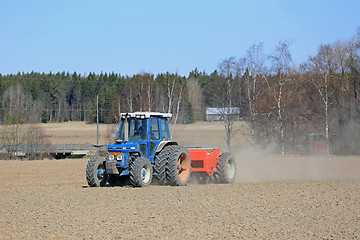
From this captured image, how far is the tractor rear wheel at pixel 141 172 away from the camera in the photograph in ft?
51.2

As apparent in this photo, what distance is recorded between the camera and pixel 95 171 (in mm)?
16328

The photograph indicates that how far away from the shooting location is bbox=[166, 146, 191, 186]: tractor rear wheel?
16.2 metres

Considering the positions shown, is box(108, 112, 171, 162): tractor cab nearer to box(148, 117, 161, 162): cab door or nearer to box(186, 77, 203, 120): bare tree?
box(148, 117, 161, 162): cab door

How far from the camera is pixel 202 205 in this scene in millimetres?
12953

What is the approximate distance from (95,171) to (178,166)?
103 inches

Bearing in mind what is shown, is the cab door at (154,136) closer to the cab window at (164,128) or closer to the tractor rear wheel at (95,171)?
the cab window at (164,128)

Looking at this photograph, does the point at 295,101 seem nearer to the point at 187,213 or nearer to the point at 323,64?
the point at 323,64

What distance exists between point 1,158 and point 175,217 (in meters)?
31.4

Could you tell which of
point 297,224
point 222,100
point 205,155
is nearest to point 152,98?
point 222,100

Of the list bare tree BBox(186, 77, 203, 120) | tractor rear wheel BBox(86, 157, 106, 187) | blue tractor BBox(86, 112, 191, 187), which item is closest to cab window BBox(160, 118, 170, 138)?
blue tractor BBox(86, 112, 191, 187)

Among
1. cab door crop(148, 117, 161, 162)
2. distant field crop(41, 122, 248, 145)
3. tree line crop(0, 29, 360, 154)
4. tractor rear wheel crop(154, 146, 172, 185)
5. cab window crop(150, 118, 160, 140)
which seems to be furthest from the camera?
distant field crop(41, 122, 248, 145)

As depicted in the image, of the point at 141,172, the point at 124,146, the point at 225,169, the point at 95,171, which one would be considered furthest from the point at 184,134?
the point at 141,172

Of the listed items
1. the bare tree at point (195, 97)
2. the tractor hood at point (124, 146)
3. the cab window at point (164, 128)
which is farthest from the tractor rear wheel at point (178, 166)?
the bare tree at point (195, 97)

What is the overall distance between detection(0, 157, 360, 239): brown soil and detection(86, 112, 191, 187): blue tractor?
621 millimetres
